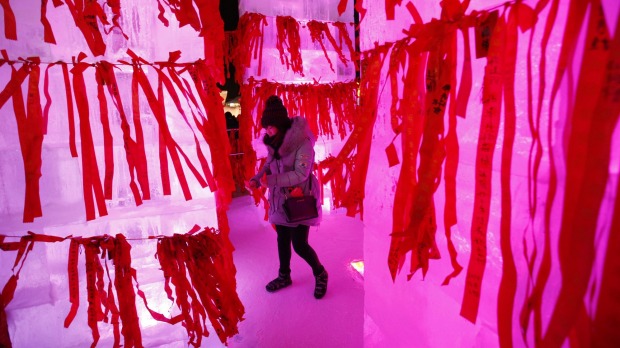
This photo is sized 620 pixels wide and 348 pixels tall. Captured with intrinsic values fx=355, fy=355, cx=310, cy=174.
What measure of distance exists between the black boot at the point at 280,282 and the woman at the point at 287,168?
33cm

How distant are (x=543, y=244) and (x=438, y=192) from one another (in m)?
0.43

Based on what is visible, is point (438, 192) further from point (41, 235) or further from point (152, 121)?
point (41, 235)

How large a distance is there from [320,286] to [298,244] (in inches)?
17.6

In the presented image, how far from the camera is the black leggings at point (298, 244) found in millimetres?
2924

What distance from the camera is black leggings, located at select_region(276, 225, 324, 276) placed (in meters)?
2.92

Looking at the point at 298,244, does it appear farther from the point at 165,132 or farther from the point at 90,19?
the point at 90,19

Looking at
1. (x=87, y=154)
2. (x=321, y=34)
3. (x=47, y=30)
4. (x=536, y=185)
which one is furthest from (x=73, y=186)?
(x=321, y=34)

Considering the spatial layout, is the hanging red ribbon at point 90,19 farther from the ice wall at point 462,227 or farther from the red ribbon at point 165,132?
the ice wall at point 462,227

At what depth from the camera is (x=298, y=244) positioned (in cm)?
294

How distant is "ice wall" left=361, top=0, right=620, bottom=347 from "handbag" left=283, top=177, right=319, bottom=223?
945 mm

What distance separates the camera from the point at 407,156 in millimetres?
Answer: 1296

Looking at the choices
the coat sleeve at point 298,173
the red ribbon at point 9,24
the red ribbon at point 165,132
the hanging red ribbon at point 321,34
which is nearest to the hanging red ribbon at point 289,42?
the hanging red ribbon at point 321,34

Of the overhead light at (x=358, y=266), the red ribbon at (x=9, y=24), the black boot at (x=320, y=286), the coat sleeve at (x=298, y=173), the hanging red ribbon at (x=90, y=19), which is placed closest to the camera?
the red ribbon at (x=9, y=24)

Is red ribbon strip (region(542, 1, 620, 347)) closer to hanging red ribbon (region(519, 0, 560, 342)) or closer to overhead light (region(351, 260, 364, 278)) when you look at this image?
hanging red ribbon (region(519, 0, 560, 342))
